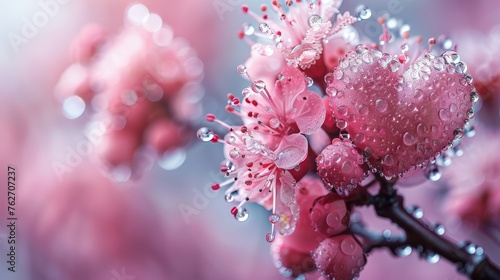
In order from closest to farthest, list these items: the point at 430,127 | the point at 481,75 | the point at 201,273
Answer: the point at 430,127, the point at 481,75, the point at 201,273

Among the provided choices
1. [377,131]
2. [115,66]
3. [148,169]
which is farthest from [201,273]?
[377,131]

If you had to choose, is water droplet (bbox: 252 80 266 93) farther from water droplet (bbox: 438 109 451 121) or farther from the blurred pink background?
the blurred pink background

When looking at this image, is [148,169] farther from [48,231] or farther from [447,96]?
[447,96]

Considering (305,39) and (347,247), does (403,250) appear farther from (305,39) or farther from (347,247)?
(305,39)

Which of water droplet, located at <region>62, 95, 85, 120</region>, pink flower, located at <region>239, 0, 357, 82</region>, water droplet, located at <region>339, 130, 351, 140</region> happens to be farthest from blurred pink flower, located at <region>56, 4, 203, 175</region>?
water droplet, located at <region>339, 130, 351, 140</region>

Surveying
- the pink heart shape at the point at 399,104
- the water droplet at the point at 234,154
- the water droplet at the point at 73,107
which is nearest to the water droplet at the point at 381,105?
the pink heart shape at the point at 399,104

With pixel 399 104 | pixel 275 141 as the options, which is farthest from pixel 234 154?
pixel 399 104

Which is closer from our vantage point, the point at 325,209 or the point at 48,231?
the point at 325,209
